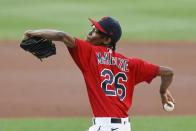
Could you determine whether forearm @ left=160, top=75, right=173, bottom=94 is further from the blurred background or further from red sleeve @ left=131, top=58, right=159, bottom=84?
the blurred background

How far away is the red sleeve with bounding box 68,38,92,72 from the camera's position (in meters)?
3.96

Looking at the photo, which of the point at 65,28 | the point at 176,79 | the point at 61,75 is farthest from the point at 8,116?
the point at 65,28

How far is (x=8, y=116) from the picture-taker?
8516 millimetres

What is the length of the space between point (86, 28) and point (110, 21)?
39.8 feet

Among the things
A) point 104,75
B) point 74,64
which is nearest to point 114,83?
point 104,75

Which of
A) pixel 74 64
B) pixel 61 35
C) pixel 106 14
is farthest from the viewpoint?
pixel 106 14

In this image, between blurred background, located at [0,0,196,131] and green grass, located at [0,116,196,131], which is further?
blurred background, located at [0,0,196,131]

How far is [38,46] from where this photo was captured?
13.1 feet

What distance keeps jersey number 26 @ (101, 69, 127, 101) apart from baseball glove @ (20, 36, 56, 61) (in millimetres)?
573

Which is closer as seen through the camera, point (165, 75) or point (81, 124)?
point (165, 75)

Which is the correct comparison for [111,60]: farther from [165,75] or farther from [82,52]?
[165,75]

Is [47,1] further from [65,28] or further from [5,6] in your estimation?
[65,28]

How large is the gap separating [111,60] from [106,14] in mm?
14213

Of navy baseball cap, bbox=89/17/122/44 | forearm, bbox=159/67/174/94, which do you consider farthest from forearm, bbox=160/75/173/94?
navy baseball cap, bbox=89/17/122/44
